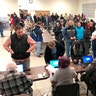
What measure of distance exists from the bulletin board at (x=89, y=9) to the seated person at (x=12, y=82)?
15601 mm

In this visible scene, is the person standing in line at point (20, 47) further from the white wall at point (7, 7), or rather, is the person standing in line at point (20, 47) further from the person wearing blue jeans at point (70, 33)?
the white wall at point (7, 7)

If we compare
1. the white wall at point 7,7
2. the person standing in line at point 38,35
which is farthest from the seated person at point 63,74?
the white wall at point 7,7

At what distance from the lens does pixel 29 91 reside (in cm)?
319

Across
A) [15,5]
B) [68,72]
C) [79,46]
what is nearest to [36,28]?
[79,46]

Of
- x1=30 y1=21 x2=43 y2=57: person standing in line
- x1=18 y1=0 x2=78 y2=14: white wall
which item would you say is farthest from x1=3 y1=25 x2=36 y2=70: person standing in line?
x1=18 y1=0 x2=78 y2=14: white wall

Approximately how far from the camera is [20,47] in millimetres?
4262

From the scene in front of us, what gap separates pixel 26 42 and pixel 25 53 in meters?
0.24

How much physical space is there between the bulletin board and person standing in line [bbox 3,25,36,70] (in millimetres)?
14248

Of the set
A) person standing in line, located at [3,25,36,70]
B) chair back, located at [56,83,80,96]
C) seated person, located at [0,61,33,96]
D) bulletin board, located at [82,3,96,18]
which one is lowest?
chair back, located at [56,83,80,96]

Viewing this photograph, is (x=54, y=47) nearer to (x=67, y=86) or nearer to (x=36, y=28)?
(x=67, y=86)

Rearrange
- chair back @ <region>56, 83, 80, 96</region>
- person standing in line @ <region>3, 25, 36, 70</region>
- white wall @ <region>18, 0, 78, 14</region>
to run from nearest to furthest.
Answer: chair back @ <region>56, 83, 80, 96</region> < person standing in line @ <region>3, 25, 36, 70</region> < white wall @ <region>18, 0, 78, 14</region>

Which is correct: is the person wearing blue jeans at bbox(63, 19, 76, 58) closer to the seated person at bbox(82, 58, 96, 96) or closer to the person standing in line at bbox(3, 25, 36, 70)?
the person standing in line at bbox(3, 25, 36, 70)

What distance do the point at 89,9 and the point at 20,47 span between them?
1525 cm

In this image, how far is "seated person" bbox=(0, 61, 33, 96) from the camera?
9.52 ft
